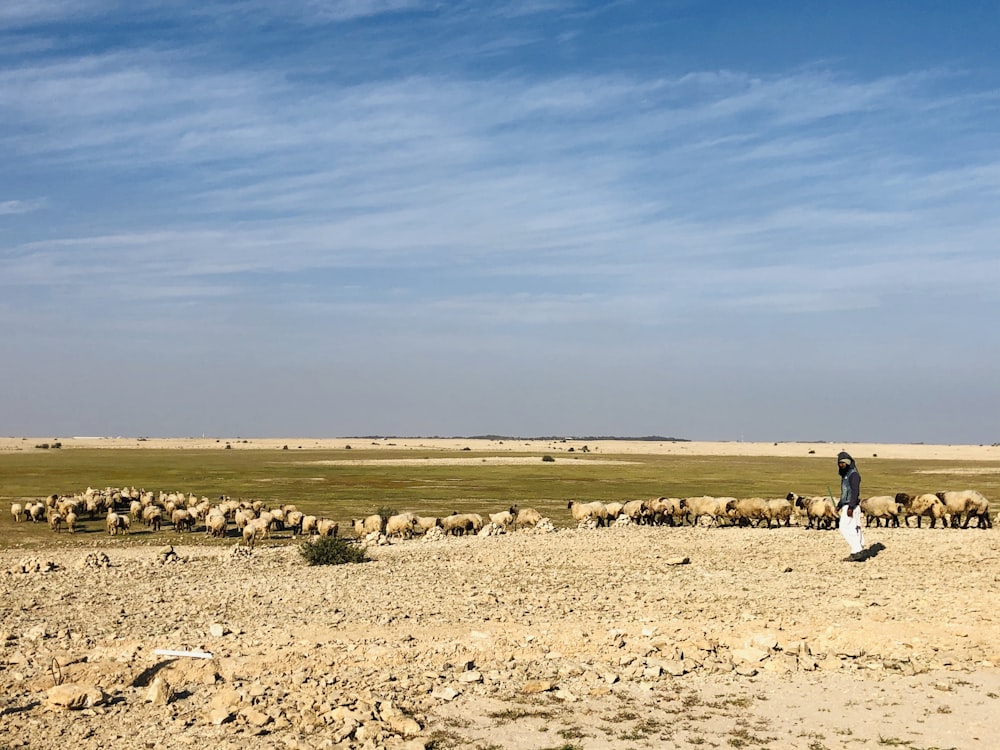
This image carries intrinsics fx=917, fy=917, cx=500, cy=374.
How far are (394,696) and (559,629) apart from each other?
358 centimetres

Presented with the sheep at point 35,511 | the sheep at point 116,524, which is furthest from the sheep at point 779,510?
the sheep at point 35,511

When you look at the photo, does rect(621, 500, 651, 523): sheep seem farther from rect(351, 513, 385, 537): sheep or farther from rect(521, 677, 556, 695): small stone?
rect(521, 677, 556, 695): small stone

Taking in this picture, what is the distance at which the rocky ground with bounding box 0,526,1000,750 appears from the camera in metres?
8.77

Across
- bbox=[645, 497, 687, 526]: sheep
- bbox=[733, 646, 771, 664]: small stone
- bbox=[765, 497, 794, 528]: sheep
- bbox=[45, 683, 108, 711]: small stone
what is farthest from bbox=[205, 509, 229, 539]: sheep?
bbox=[733, 646, 771, 664]: small stone

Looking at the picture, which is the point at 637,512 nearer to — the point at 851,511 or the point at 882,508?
the point at 882,508

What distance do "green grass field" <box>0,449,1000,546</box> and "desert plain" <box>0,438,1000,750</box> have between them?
1402 cm

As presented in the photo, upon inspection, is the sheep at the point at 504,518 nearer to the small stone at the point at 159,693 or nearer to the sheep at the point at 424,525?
the sheep at the point at 424,525

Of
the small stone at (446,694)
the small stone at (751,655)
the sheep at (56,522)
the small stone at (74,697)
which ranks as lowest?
the sheep at (56,522)

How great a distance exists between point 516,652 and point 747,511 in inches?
734

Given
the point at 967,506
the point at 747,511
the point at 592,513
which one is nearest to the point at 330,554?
the point at 592,513

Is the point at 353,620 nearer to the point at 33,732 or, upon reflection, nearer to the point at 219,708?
the point at 219,708

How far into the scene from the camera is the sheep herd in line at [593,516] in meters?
26.6

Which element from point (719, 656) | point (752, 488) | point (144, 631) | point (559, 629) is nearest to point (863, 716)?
point (719, 656)

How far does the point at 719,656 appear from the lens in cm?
1118
